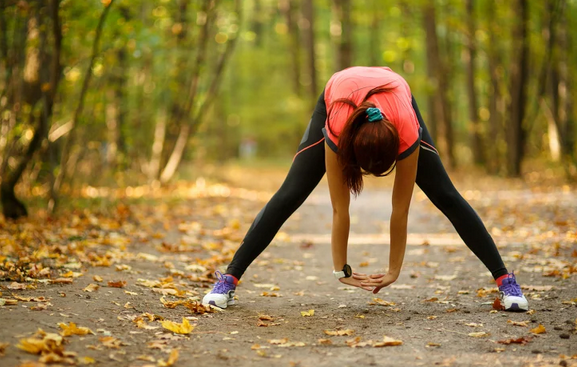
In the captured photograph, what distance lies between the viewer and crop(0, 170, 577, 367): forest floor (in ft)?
10.5

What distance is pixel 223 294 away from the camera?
4273 millimetres

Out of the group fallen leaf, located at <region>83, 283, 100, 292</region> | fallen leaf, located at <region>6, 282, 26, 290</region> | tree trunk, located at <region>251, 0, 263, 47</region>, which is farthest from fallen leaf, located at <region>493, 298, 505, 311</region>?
tree trunk, located at <region>251, 0, 263, 47</region>

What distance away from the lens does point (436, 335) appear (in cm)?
364

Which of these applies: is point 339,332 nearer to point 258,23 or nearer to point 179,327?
point 179,327

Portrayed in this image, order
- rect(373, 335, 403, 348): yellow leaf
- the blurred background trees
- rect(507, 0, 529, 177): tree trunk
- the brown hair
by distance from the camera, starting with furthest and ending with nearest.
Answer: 1. rect(507, 0, 529, 177): tree trunk
2. the blurred background trees
3. the brown hair
4. rect(373, 335, 403, 348): yellow leaf

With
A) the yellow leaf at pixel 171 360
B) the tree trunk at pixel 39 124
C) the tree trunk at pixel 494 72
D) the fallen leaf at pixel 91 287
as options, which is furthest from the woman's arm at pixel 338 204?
the tree trunk at pixel 494 72

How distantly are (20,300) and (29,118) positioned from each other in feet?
15.4

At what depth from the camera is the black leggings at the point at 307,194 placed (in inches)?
166

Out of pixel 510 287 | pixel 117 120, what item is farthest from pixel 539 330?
pixel 117 120

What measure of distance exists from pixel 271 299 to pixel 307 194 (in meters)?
0.92

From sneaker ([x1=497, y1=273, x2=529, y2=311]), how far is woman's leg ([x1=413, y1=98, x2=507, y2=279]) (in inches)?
2.4

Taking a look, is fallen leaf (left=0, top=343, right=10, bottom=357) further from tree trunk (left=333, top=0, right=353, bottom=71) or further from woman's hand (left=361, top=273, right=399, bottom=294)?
tree trunk (left=333, top=0, right=353, bottom=71)

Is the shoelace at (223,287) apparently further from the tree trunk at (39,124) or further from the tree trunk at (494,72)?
the tree trunk at (494,72)

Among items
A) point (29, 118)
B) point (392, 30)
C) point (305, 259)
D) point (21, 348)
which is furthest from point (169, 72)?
point (392, 30)
